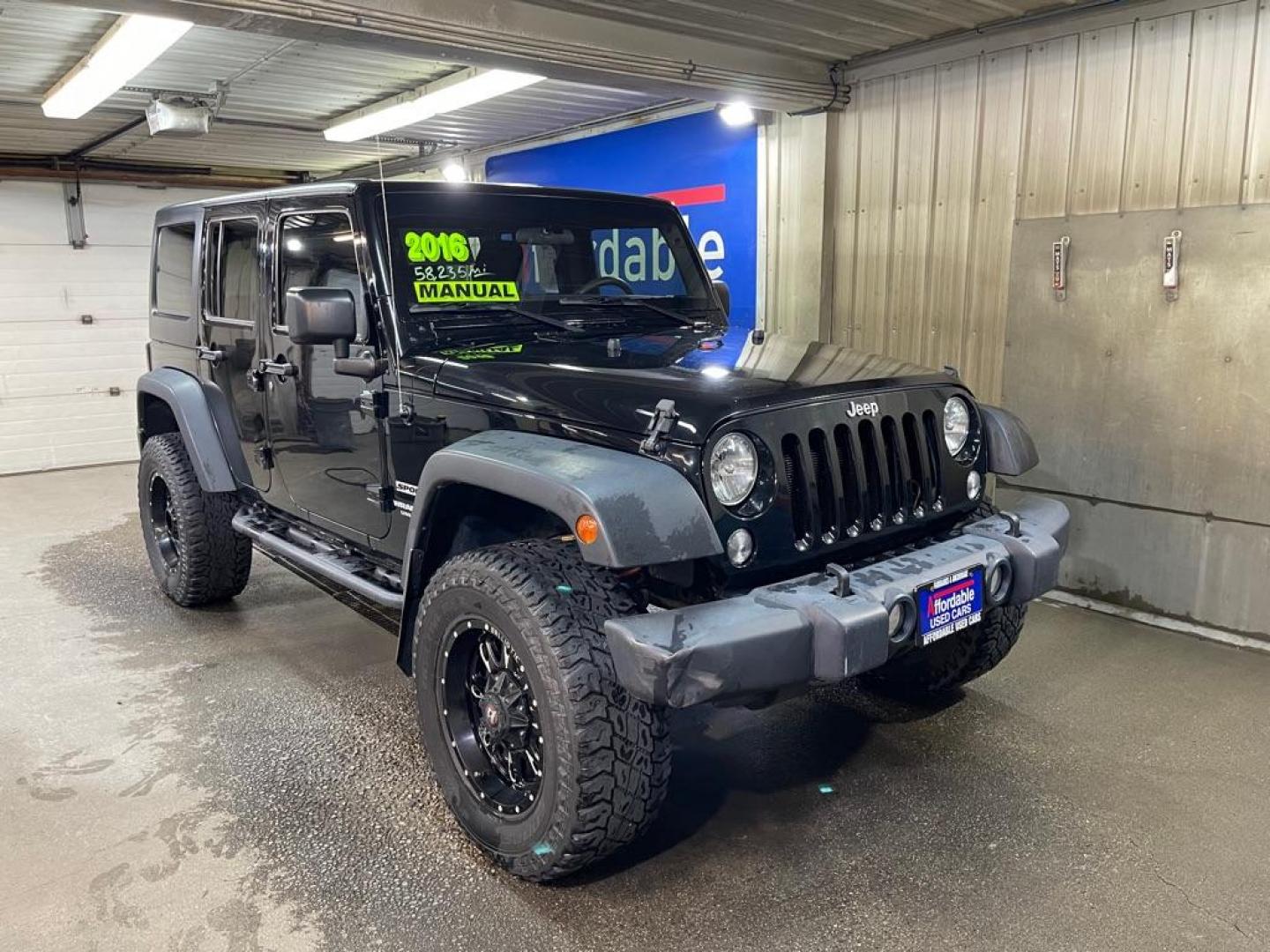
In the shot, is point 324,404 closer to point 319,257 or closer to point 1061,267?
point 319,257

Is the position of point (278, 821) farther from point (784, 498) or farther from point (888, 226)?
point (888, 226)

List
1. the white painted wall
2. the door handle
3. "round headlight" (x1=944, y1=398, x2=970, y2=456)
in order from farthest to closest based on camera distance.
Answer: the white painted wall < the door handle < "round headlight" (x1=944, y1=398, x2=970, y2=456)

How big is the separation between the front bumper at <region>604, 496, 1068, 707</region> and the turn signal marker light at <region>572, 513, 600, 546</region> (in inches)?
7.5

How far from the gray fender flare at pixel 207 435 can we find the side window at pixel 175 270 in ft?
1.19

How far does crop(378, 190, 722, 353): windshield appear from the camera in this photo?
303 centimetres

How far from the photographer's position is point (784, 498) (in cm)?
236

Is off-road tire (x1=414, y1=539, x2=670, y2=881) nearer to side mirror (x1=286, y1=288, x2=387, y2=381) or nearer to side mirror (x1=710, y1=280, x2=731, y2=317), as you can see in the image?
A: side mirror (x1=286, y1=288, x2=387, y2=381)

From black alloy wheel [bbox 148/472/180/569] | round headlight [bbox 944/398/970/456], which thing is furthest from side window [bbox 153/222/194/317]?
round headlight [bbox 944/398/970/456]

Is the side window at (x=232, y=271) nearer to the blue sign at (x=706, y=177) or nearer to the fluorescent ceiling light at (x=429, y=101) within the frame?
the fluorescent ceiling light at (x=429, y=101)

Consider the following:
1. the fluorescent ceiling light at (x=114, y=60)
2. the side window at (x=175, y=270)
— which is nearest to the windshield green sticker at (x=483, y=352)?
the side window at (x=175, y=270)

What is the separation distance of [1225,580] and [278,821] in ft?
12.8

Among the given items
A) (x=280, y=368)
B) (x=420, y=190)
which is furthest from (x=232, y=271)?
(x=420, y=190)

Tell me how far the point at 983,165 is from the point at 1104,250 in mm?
789

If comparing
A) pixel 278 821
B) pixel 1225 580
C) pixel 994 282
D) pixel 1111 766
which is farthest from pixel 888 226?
pixel 278 821
